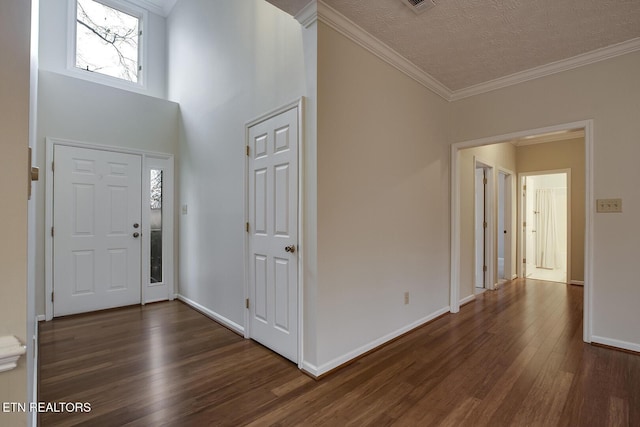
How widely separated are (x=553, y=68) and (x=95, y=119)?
5.38 m

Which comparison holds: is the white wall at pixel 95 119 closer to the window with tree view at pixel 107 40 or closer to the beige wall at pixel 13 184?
the window with tree view at pixel 107 40

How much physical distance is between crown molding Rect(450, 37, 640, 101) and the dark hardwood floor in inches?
107

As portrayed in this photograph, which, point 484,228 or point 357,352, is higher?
point 484,228

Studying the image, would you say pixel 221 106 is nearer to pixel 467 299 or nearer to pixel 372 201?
pixel 372 201

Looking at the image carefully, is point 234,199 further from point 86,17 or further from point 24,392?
point 86,17

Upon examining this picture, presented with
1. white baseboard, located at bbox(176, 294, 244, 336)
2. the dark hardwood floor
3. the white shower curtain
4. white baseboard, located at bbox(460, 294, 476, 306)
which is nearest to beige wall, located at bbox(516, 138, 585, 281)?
A: the white shower curtain

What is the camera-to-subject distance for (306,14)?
7.50 ft

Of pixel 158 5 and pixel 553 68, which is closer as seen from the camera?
pixel 553 68

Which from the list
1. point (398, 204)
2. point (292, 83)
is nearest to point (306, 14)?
point (292, 83)

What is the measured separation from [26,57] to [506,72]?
393 centimetres

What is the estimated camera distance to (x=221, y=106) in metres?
3.52

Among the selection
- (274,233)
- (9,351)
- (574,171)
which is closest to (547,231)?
(574,171)

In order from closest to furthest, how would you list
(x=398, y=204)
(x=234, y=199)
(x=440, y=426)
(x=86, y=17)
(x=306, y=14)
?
(x=440, y=426)
(x=306, y=14)
(x=398, y=204)
(x=234, y=199)
(x=86, y=17)

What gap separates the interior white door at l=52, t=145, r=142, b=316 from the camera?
3.66 meters
